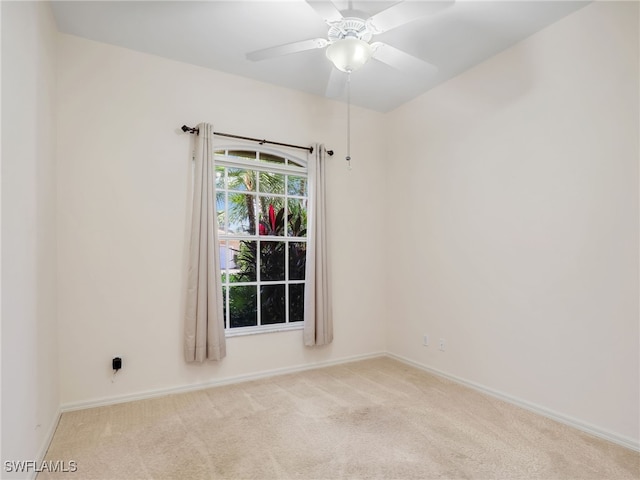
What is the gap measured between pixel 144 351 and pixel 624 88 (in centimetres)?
407

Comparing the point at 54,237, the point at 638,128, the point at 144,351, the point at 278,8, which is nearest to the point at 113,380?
the point at 144,351

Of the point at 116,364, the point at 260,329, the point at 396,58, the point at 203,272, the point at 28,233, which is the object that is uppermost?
the point at 396,58

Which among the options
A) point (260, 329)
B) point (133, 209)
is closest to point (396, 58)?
point (133, 209)

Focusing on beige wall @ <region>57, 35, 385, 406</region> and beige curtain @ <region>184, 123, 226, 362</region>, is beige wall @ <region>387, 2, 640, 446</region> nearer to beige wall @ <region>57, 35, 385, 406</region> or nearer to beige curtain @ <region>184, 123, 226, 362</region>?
beige wall @ <region>57, 35, 385, 406</region>

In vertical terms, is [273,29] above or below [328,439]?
above

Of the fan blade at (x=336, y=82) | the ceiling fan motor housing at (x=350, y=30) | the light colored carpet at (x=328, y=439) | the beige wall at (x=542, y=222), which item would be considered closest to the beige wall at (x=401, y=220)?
the beige wall at (x=542, y=222)

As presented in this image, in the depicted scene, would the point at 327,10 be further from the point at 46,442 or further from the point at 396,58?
the point at 46,442

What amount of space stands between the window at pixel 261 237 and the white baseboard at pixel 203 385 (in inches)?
17.0

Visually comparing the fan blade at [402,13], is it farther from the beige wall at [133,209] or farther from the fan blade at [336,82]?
A: the beige wall at [133,209]

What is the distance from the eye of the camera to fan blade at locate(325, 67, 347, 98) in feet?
8.91

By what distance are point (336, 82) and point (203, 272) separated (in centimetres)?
193

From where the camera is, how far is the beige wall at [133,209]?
2924 mm

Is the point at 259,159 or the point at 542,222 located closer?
the point at 542,222

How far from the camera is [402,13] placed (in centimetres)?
205
